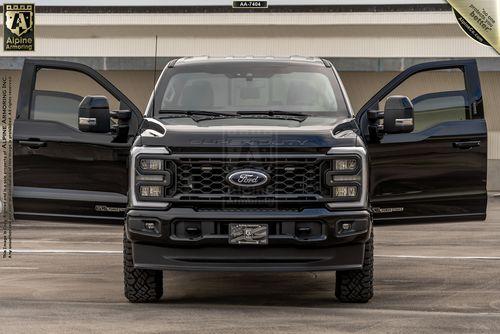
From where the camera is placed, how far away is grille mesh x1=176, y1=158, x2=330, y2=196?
9.67 meters

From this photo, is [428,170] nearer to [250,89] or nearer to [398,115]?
[398,115]

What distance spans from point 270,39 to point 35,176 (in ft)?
74.5

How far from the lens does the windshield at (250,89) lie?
1086cm

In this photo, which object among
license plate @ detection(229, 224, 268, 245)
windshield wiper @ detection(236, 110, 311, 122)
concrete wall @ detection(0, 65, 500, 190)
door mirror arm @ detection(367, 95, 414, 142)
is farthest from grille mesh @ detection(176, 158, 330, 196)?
concrete wall @ detection(0, 65, 500, 190)

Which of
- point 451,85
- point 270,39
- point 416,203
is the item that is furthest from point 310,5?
point 416,203

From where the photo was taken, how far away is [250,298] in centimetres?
1073

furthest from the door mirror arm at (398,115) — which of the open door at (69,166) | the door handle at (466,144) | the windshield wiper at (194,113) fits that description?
the open door at (69,166)

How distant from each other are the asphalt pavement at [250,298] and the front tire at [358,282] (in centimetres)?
9

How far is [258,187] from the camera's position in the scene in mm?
9641

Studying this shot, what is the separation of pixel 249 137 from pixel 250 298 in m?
1.71

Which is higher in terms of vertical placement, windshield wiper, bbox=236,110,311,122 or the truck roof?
the truck roof

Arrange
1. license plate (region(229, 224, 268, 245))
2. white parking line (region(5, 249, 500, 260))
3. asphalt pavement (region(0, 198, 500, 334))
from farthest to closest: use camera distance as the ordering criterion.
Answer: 1. white parking line (region(5, 249, 500, 260))
2. license plate (region(229, 224, 268, 245))
3. asphalt pavement (region(0, 198, 500, 334))

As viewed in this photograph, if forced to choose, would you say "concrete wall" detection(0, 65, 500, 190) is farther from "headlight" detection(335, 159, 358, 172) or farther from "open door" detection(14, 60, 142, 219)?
"headlight" detection(335, 159, 358, 172)

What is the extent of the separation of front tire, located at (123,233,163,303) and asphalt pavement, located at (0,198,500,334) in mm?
130
